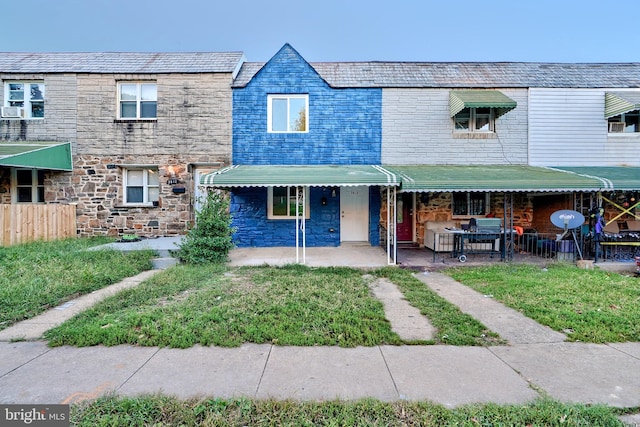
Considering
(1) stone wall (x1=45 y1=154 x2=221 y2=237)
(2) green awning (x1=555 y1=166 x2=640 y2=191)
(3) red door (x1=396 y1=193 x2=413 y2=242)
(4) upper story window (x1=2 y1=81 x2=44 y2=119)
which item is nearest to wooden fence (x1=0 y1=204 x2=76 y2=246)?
(1) stone wall (x1=45 y1=154 x2=221 y2=237)

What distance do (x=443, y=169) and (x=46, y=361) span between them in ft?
35.6

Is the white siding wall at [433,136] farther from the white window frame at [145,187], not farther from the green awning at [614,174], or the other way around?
the white window frame at [145,187]

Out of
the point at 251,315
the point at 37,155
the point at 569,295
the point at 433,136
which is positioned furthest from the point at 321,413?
the point at 37,155

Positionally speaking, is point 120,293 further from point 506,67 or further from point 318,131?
point 506,67

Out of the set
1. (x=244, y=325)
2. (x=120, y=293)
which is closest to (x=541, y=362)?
(x=244, y=325)

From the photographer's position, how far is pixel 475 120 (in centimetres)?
1190

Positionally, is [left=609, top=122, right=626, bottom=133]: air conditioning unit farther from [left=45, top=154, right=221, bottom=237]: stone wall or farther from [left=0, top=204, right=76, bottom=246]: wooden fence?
[left=0, top=204, right=76, bottom=246]: wooden fence

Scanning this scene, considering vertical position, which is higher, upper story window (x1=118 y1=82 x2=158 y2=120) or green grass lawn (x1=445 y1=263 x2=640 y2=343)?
upper story window (x1=118 y1=82 x2=158 y2=120)

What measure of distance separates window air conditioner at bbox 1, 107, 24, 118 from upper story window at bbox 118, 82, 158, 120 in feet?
11.8

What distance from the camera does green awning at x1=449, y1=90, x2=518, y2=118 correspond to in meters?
10.7

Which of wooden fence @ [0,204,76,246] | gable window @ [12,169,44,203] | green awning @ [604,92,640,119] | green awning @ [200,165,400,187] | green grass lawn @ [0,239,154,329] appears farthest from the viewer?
gable window @ [12,169,44,203]

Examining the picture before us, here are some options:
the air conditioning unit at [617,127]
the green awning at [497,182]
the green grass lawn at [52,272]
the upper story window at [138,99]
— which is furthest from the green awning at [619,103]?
the upper story window at [138,99]

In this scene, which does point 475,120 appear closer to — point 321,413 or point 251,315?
point 251,315

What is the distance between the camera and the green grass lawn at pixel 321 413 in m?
2.63
